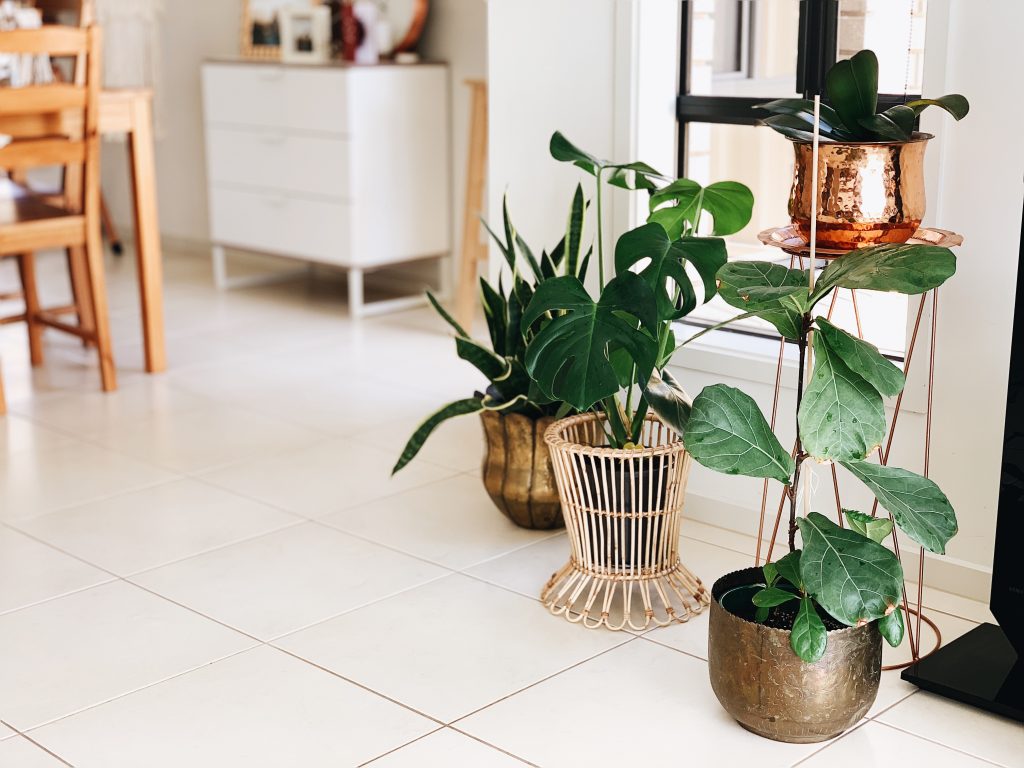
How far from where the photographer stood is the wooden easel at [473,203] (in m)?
4.19

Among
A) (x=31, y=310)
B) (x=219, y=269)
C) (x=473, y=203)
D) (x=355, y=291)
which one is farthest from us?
(x=219, y=269)

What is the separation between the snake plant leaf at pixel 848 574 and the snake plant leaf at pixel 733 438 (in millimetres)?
108

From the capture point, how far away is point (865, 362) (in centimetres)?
175

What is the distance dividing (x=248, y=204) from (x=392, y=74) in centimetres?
82

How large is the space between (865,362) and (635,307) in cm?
36

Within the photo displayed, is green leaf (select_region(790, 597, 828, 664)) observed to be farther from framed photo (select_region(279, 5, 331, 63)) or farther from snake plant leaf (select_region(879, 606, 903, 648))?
framed photo (select_region(279, 5, 331, 63))

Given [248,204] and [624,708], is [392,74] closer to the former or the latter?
[248,204]

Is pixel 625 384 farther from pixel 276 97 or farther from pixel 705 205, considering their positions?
pixel 276 97

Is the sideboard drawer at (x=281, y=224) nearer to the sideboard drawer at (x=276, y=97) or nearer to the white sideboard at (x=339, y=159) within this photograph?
the white sideboard at (x=339, y=159)

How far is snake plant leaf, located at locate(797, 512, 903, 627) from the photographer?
5.63ft

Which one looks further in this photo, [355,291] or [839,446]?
[355,291]

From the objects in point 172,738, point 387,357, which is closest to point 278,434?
point 387,357

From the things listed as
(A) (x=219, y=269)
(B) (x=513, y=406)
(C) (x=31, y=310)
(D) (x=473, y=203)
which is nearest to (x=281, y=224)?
(A) (x=219, y=269)

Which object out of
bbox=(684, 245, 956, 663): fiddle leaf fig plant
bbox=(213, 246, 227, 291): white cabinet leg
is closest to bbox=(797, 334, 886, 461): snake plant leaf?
bbox=(684, 245, 956, 663): fiddle leaf fig plant
